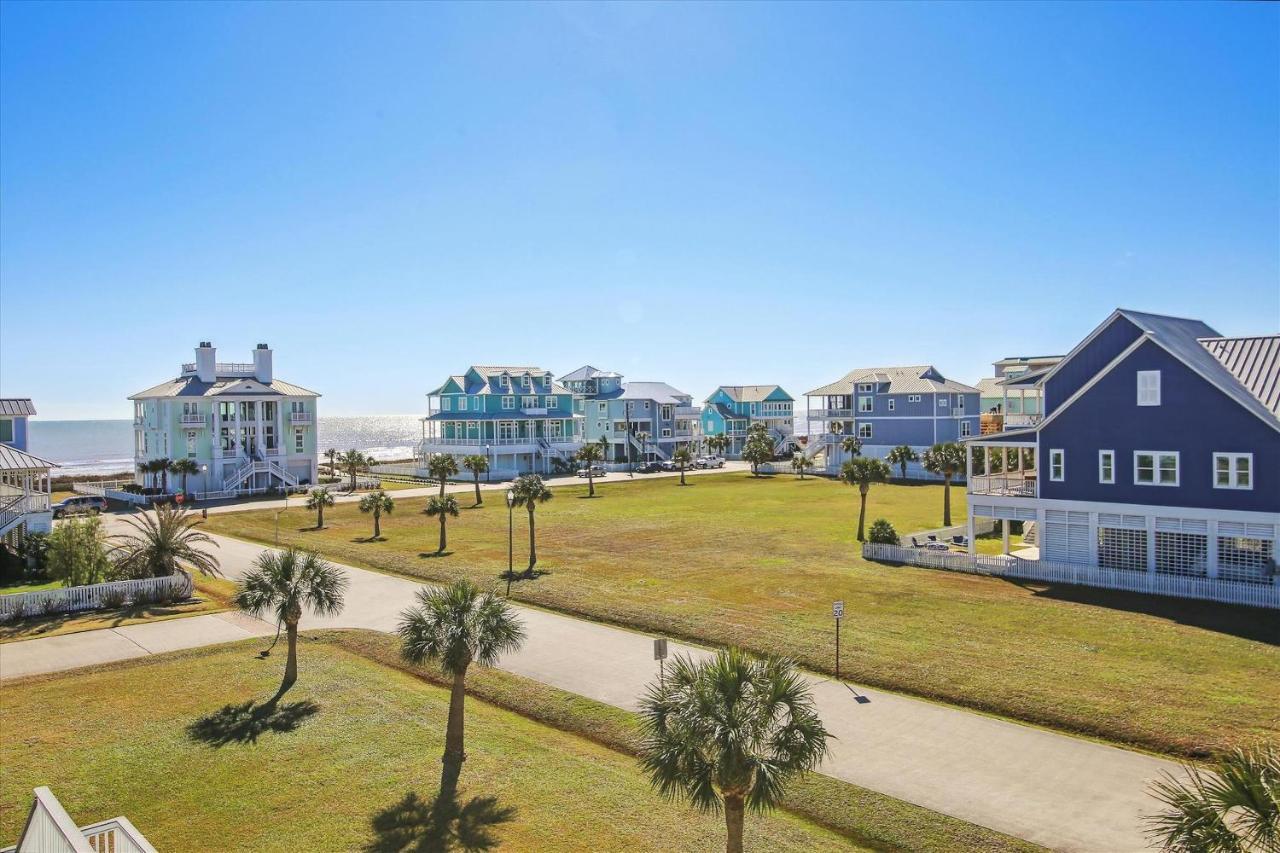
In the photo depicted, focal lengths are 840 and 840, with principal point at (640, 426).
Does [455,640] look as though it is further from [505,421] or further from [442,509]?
[505,421]

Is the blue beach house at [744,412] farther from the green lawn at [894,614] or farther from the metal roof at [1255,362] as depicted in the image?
the metal roof at [1255,362]

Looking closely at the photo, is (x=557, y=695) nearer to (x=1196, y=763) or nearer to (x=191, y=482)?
(x=1196, y=763)

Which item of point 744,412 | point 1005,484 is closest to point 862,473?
point 1005,484

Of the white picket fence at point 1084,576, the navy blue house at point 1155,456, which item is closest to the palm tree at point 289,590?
the white picket fence at point 1084,576

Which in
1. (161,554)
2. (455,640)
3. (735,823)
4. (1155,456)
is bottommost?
(735,823)

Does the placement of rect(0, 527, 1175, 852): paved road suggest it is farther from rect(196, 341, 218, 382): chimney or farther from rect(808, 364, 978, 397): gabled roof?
rect(808, 364, 978, 397): gabled roof

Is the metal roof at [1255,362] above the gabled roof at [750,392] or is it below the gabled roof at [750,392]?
below

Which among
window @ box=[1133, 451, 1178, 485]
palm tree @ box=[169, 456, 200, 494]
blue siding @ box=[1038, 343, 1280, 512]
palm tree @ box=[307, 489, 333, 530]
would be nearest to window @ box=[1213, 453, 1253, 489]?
blue siding @ box=[1038, 343, 1280, 512]
